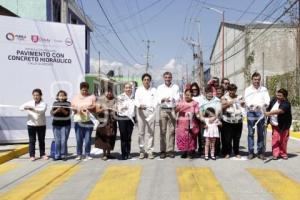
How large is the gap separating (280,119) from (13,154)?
6.30 metres

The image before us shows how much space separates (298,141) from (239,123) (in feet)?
17.4

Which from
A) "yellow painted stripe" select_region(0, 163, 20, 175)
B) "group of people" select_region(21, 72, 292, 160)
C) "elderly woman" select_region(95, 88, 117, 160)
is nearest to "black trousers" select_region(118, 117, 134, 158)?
"group of people" select_region(21, 72, 292, 160)

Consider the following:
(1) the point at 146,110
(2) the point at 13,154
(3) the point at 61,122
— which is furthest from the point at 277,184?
(2) the point at 13,154

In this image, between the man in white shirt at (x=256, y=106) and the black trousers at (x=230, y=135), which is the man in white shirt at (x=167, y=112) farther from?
the man in white shirt at (x=256, y=106)

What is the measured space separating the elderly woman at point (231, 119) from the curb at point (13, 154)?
4.97 meters

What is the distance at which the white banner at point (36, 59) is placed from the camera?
46.3ft

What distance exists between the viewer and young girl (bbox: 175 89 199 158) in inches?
441

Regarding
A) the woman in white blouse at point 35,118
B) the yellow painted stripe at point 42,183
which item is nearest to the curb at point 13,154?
the woman in white blouse at point 35,118

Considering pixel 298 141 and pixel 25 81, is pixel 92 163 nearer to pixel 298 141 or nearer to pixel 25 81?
pixel 25 81

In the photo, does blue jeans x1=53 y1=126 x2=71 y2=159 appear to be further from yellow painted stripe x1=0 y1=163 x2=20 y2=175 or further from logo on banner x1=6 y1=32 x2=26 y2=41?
logo on banner x1=6 y1=32 x2=26 y2=41

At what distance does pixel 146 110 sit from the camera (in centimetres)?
1123

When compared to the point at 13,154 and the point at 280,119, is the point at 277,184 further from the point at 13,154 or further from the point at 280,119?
the point at 13,154

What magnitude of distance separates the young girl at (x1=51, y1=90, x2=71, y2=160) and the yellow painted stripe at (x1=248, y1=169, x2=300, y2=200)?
4.20 metres

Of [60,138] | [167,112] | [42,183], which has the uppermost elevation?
[167,112]
